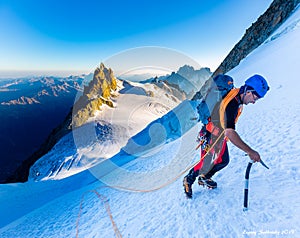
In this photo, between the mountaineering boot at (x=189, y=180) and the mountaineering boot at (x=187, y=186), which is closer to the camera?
the mountaineering boot at (x=189, y=180)

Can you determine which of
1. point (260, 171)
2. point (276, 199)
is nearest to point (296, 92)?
point (260, 171)

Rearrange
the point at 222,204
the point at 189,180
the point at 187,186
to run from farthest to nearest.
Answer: the point at 187,186 → the point at 189,180 → the point at 222,204

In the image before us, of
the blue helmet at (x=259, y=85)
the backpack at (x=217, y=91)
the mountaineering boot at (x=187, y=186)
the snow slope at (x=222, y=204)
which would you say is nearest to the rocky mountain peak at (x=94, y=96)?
the snow slope at (x=222, y=204)

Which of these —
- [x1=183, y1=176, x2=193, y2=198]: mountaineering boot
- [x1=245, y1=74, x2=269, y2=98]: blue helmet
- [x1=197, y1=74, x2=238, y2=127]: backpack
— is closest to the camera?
[x1=245, y1=74, x2=269, y2=98]: blue helmet

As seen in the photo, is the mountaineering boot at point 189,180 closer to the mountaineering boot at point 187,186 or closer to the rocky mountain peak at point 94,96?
the mountaineering boot at point 187,186

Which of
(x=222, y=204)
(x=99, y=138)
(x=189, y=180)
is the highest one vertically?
(x=189, y=180)

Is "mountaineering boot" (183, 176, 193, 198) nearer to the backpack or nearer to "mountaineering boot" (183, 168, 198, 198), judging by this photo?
"mountaineering boot" (183, 168, 198, 198)

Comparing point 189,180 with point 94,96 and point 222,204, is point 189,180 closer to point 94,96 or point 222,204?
point 222,204

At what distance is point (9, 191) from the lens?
19.2 metres

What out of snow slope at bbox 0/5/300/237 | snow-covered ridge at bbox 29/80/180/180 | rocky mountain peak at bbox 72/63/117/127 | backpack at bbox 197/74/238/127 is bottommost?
snow-covered ridge at bbox 29/80/180/180

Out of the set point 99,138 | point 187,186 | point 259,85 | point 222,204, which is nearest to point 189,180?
point 187,186

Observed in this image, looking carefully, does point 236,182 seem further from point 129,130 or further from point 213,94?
point 129,130

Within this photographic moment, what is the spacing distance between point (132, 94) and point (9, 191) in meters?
91.7

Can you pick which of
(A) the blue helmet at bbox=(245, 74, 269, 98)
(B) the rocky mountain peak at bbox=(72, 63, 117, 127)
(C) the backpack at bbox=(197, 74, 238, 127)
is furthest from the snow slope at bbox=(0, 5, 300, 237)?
(B) the rocky mountain peak at bbox=(72, 63, 117, 127)
